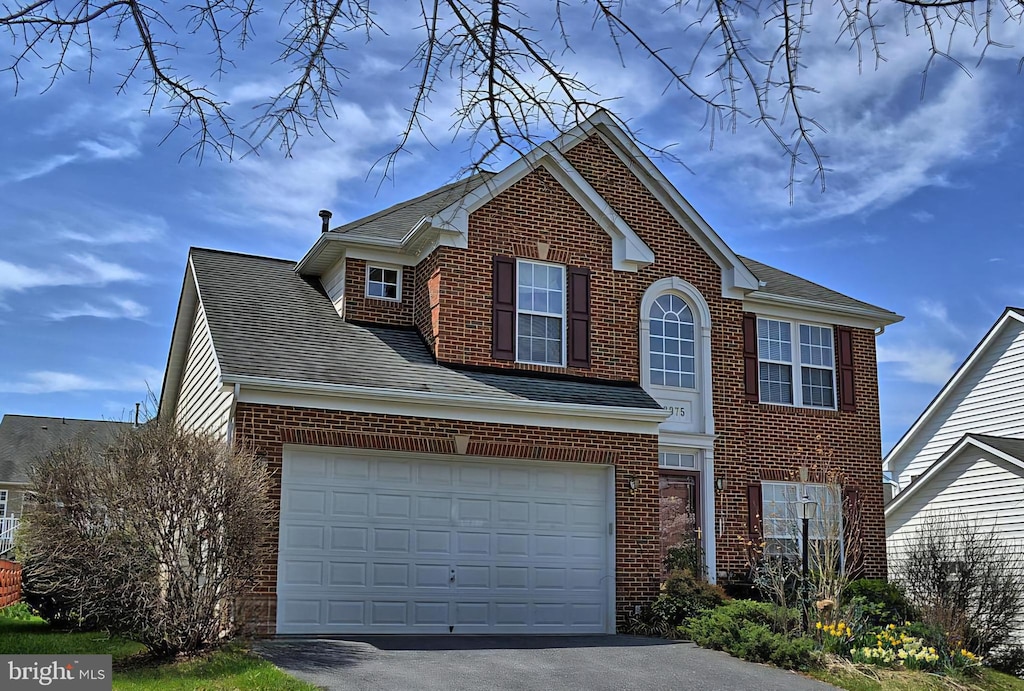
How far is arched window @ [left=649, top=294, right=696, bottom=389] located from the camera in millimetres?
18984

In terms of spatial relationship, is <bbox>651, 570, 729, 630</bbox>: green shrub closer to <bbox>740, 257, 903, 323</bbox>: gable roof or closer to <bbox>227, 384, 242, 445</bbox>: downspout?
<bbox>740, 257, 903, 323</bbox>: gable roof

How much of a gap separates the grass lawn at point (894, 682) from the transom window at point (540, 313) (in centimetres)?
689

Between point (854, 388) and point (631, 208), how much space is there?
6016 mm

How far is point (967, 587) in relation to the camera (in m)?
17.8

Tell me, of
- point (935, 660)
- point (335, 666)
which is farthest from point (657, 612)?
point (335, 666)

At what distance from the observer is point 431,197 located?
20.8 meters

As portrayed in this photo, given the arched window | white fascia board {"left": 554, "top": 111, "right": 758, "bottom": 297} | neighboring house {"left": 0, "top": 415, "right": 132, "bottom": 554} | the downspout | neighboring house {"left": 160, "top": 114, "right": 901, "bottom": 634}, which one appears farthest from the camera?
neighboring house {"left": 0, "top": 415, "right": 132, "bottom": 554}

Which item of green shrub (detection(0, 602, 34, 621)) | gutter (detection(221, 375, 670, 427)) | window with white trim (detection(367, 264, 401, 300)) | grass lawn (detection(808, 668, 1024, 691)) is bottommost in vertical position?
grass lawn (detection(808, 668, 1024, 691))

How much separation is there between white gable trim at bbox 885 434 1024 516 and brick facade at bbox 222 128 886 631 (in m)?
2.31

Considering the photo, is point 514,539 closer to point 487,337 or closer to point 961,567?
point 487,337

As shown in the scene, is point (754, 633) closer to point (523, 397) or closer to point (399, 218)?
point (523, 397)

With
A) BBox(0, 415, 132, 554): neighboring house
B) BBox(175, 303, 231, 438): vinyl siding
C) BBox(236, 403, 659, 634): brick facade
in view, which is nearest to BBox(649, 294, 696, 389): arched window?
BBox(236, 403, 659, 634): brick facade

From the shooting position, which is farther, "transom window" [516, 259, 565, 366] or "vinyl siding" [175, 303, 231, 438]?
"transom window" [516, 259, 565, 366]

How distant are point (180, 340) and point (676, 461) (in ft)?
33.2
